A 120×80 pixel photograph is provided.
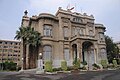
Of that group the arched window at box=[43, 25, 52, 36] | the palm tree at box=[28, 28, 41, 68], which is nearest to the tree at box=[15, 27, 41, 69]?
the palm tree at box=[28, 28, 41, 68]

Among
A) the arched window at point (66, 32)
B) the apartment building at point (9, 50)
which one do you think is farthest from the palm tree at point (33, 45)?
the apartment building at point (9, 50)

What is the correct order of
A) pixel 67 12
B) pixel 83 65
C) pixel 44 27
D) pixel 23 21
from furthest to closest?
1. pixel 23 21
2. pixel 67 12
3. pixel 44 27
4. pixel 83 65

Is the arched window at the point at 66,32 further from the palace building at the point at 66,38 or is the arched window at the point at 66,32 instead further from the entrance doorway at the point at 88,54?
the entrance doorway at the point at 88,54

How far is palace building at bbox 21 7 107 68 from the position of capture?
36.1m

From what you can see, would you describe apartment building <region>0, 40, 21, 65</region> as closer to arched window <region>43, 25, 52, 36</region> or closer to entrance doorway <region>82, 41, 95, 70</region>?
arched window <region>43, 25, 52, 36</region>

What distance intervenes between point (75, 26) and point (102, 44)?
9.17m

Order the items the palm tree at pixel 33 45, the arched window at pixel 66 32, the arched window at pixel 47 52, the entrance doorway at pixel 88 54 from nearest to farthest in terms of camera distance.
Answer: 1. the palm tree at pixel 33 45
2. the arched window at pixel 47 52
3. the arched window at pixel 66 32
4. the entrance doorway at pixel 88 54

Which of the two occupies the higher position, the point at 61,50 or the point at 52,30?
the point at 52,30

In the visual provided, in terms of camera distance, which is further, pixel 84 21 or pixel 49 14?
pixel 84 21

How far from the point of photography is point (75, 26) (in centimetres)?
4094

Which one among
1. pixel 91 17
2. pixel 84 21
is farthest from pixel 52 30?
pixel 91 17

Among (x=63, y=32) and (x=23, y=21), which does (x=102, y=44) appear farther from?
(x=23, y=21)

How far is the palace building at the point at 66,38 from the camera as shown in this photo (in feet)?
118

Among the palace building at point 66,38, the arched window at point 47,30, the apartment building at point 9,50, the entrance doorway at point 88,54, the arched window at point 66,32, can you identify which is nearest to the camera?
the palace building at point 66,38
